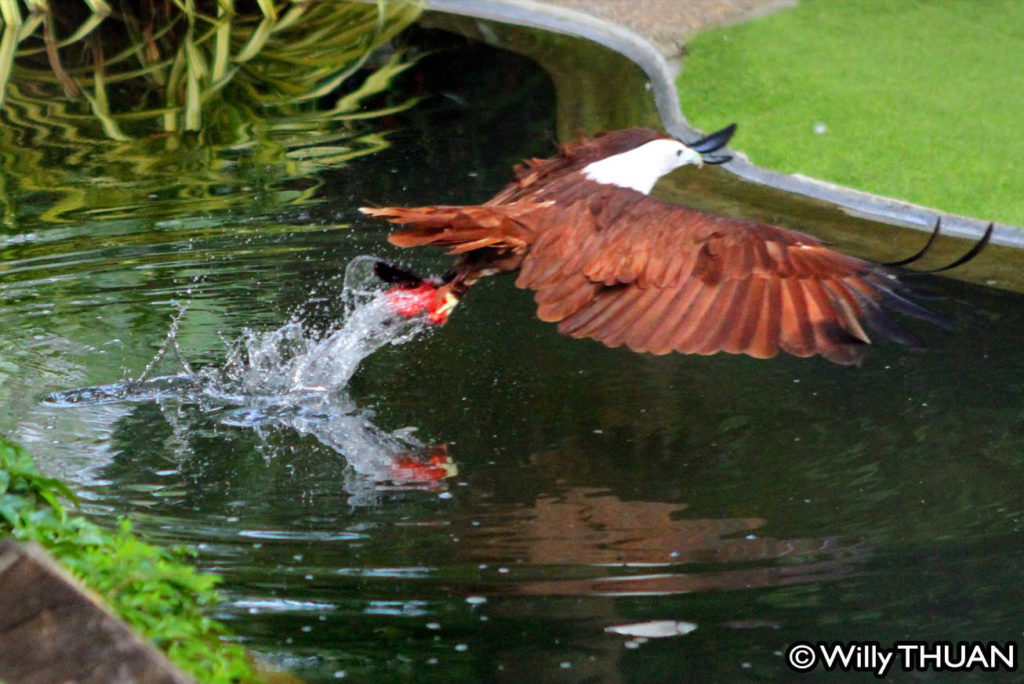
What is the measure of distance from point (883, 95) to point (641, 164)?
353cm

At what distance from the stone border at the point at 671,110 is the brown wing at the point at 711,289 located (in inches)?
56.6

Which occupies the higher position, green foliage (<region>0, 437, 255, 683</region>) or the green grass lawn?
the green grass lawn

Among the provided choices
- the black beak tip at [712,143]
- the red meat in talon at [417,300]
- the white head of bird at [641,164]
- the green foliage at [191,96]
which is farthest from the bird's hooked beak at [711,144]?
the green foliage at [191,96]

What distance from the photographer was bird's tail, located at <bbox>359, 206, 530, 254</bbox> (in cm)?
445

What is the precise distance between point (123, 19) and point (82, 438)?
22.6 ft

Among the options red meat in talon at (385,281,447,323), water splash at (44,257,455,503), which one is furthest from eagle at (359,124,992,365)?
water splash at (44,257,455,503)

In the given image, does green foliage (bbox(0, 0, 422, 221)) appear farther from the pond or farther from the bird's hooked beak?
the bird's hooked beak

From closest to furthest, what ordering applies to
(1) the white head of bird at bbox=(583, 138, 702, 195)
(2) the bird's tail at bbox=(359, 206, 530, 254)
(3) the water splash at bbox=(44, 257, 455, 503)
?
(2) the bird's tail at bbox=(359, 206, 530, 254), (3) the water splash at bbox=(44, 257, 455, 503), (1) the white head of bird at bbox=(583, 138, 702, 195)

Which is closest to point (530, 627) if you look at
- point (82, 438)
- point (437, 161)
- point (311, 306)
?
point (82, 438)

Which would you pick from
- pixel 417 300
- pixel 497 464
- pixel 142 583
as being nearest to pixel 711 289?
pixel 497 464

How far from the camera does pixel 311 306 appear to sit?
19.4 ft

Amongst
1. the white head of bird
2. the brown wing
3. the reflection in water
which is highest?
the white head of bird

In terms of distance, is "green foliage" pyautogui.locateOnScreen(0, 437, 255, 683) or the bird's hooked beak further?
the bird's hooked beak

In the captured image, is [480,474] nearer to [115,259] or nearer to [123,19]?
[115,259]
